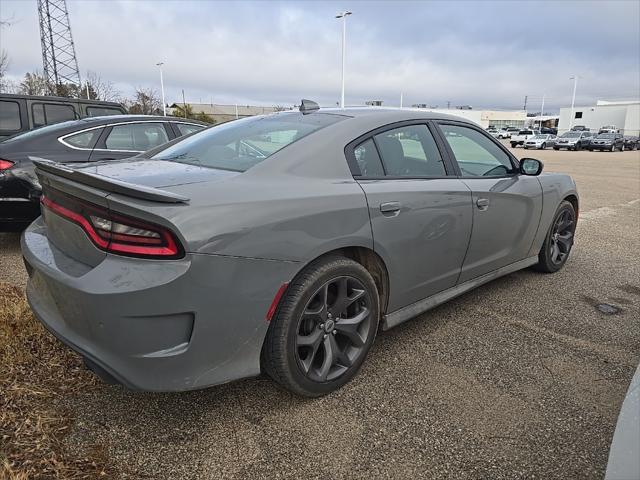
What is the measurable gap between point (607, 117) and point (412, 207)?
82.5 meters

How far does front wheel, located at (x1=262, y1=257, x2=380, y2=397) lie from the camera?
7.18 feet

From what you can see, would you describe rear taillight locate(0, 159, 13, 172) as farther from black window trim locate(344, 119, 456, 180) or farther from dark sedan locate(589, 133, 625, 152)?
dark sedan locate(589, 133, 625, 152)

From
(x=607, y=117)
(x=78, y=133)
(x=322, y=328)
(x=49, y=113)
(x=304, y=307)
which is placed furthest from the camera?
(x=607, y=117)

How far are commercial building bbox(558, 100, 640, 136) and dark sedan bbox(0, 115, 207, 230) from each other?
73.9 meters

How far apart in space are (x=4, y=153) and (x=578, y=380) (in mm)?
5090

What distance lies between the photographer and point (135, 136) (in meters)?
5.45

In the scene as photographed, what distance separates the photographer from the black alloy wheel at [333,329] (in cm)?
234

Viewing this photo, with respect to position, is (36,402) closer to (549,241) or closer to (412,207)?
(412,207)

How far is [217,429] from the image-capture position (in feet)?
7.26

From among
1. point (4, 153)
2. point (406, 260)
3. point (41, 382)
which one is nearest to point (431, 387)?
point (406, 260)

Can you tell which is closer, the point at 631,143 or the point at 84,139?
the point at 84,139

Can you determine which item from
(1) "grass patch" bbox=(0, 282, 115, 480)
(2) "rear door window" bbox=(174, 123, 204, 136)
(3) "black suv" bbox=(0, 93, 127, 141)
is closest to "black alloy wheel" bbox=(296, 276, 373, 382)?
(1) "grass patch" bbox=(0, 282, 115, 480)

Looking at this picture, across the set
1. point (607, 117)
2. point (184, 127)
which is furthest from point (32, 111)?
point (607, 117)

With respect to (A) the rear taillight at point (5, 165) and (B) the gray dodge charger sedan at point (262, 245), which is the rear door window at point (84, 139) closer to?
(A) the rear taillight at point (5, 165)
